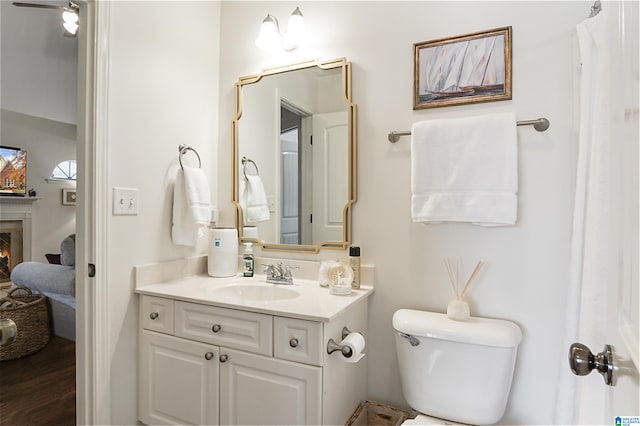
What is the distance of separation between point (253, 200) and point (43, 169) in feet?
13.5

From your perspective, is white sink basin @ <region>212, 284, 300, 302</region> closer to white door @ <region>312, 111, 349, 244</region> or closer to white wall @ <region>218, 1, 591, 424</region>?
white door @ <region>312, 111, 349, 244</region>

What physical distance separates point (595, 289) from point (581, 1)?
107 centimetres

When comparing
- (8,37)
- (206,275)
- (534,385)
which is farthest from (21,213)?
(534,385)

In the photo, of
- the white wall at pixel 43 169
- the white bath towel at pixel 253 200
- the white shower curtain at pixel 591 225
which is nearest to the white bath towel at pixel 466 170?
the white shower curtain at pixel 591 225

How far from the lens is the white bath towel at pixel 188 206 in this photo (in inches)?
63.4

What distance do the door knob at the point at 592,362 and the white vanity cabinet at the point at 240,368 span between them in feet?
2.30

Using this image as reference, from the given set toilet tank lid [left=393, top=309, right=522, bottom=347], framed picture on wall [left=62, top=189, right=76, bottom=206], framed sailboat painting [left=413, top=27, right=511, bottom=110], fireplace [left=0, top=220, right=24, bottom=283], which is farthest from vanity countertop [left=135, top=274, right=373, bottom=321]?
framed picture on wall [left=62, top=189, right=76, bottom=206]

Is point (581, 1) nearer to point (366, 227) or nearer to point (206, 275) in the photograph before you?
point (366, 227)

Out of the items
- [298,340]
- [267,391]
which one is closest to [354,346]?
[298,340]

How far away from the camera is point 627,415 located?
0.51 m

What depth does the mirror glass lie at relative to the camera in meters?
1.63

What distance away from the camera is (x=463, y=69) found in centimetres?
142

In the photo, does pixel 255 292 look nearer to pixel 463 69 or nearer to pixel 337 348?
pixel 337 348

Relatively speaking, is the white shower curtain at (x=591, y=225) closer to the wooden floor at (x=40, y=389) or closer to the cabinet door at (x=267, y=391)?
the cabinet door at (x=267, y=391)
